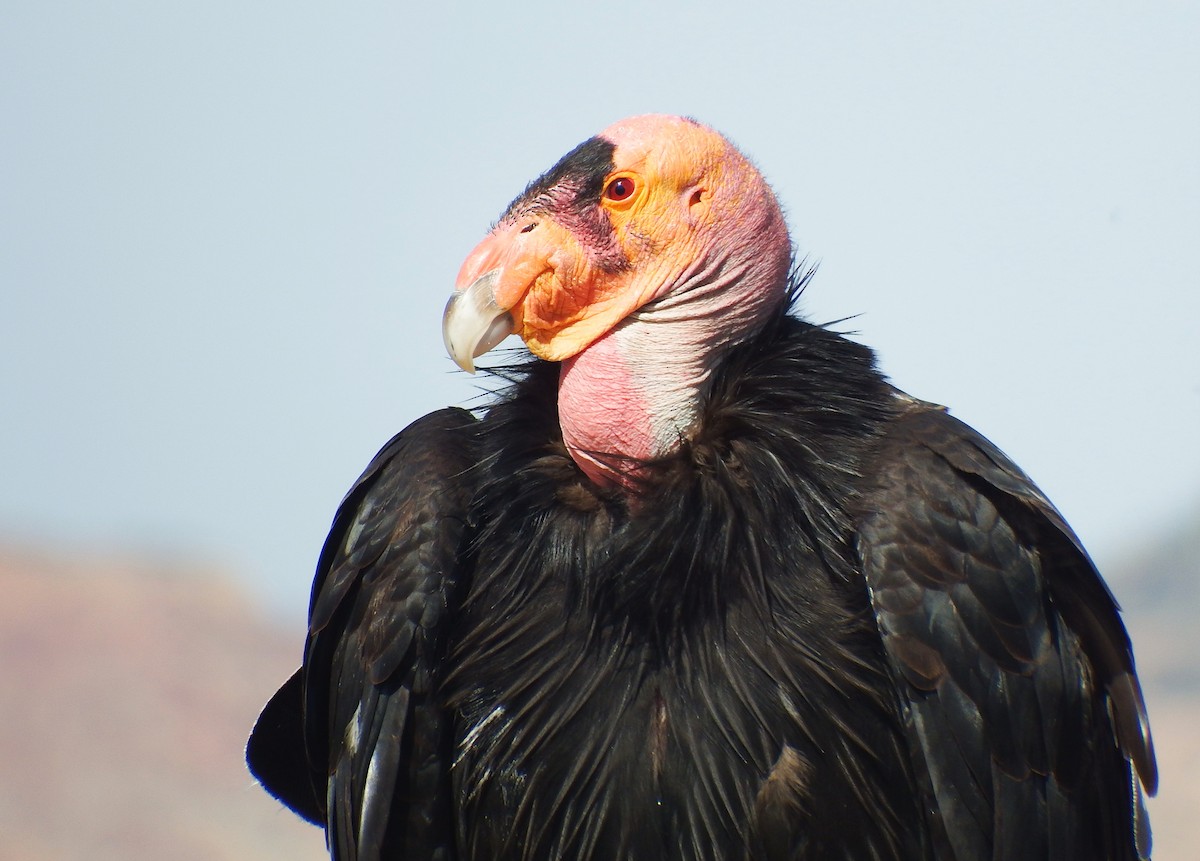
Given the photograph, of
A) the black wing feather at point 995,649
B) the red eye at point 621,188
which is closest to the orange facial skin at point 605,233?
the red eye at point 621,188

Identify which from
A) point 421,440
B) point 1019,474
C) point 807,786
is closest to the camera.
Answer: point 807,786

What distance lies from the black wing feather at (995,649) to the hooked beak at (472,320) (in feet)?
3.70

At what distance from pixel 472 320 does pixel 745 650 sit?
117cm

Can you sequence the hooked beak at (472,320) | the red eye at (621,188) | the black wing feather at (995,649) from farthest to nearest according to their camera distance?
1. the red eye at (621,188)
2. the hooked beak at (472,320)
3. the black wing feather at (995,649)

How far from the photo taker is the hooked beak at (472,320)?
396cm

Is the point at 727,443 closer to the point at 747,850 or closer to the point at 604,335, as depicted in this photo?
the point at 604,335

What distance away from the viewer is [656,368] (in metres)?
4.10

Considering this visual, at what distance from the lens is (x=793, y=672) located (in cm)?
378

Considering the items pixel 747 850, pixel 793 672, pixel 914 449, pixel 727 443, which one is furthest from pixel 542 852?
pixel 914 449

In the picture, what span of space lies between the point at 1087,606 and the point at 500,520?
5.44 ft

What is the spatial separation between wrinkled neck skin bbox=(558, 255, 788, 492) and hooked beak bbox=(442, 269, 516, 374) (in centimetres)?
30

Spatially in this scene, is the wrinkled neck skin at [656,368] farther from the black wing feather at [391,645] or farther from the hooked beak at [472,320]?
the black wing feather at [391,645]

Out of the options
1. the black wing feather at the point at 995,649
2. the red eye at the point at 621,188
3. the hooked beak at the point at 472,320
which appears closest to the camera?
the black wing feather at the point at 995,649

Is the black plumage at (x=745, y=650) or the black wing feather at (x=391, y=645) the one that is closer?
the black plumage at (x=745, y=650)
